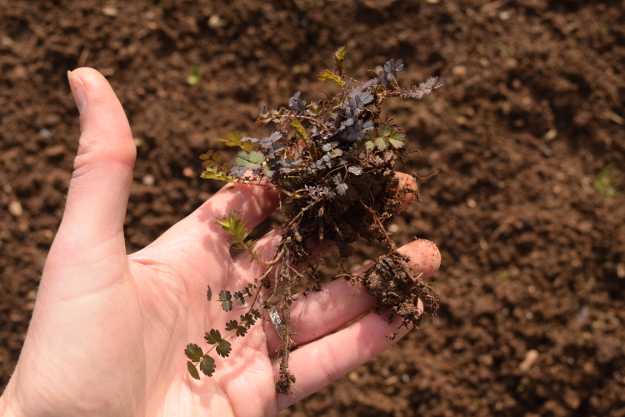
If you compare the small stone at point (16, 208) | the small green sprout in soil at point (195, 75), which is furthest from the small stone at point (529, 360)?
the small stone at point (16, 208)

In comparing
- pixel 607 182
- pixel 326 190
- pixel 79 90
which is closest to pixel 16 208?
pixel 79 90

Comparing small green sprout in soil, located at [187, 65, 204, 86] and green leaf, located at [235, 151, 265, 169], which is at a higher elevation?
green leaf, located at [235, 151, 265, 169]

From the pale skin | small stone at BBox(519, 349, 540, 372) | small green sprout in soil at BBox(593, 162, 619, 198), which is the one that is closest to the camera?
the pale skin

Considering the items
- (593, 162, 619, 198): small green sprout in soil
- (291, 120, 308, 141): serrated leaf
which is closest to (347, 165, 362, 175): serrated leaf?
(291, 120, 308, 141): serrated leaf

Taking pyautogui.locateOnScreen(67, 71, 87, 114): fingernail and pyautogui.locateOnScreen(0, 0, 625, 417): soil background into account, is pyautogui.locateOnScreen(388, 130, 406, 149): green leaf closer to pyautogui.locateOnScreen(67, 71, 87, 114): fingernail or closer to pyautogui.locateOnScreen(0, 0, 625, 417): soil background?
pyautogui.locateOnScreen(0, 0, 625, 417): soil background

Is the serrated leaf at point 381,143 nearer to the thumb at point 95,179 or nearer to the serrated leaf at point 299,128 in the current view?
the serrated leaf at point 299,128

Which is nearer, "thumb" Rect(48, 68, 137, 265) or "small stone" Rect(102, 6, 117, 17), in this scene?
"thumb" Rect(48, 68, 137, 265)

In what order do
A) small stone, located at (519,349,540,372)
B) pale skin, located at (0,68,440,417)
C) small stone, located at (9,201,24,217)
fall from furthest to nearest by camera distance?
small stone, located at (9,201,24,217) → small stone, located at (519,349,540,372) → pale skin, located at (0,68,440,417)
